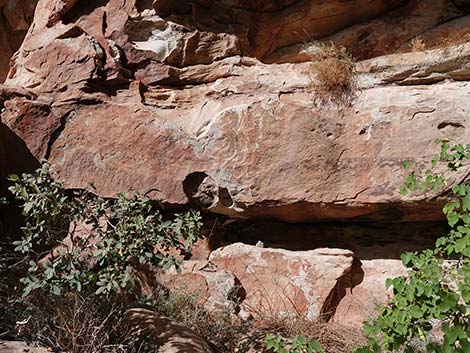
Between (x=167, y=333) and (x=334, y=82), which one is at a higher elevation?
(x=334, y=82)

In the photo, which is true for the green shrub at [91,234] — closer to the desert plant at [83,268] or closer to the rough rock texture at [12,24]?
the desert plant at [83,268]

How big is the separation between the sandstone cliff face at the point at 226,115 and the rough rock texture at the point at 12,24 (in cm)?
168

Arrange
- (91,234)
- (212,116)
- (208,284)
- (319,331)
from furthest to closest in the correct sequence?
(212,116), (208,284), (319,331), (91,234)

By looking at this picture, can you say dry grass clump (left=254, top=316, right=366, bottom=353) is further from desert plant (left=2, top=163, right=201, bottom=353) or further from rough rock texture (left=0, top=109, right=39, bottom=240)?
rough rock texture (left=0, top=109, right=39, bottom=240)

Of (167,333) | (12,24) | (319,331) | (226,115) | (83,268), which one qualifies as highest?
(12,24)

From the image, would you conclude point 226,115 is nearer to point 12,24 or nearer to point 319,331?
point 319,331

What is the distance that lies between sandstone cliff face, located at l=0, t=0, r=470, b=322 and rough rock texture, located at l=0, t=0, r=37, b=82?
5.53 feet

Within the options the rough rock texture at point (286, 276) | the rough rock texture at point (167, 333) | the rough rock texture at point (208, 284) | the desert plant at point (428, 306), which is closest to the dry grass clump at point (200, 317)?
the rough rock texture at point (208, 284)

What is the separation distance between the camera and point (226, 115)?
16.6 feet

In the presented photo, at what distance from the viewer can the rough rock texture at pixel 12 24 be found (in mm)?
7520

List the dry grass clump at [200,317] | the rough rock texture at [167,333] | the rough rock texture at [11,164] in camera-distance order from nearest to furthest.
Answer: the rough rock texture at [167,333] < the dry grass clump at [200,317] < the rough rock texture at [11,164]

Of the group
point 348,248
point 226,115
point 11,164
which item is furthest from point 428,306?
point 11,164

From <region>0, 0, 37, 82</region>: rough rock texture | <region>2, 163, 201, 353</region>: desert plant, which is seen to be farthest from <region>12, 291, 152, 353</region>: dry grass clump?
<region>0, 0, 37, 82</region>: rough rock texture

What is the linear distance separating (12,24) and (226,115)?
4.32 meters
